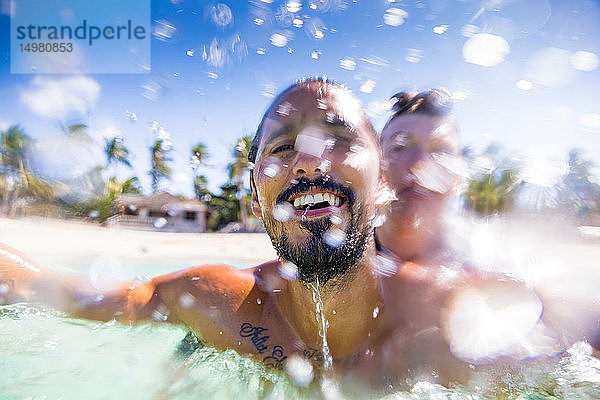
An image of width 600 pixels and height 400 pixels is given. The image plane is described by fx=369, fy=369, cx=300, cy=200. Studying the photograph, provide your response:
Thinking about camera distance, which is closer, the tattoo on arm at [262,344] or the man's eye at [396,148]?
the tattoo on arm at [262,344]

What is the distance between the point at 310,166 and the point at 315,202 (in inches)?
7.5

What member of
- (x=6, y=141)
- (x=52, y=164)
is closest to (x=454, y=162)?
(x=52, y=164)

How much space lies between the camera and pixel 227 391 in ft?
7.42

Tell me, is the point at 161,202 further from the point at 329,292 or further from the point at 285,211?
the point at 285,211

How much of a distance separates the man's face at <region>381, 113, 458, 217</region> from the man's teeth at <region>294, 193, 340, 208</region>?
1.31 m

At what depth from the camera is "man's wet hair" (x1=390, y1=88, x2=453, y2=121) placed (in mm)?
3285

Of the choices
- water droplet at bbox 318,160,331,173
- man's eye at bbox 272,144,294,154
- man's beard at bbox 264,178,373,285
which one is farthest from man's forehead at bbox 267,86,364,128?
man's beard at bbox 264,178,373,285

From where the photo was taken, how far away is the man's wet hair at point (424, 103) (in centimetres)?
329

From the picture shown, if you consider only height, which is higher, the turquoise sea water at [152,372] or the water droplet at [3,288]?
Result: the water droplet at [3,288]

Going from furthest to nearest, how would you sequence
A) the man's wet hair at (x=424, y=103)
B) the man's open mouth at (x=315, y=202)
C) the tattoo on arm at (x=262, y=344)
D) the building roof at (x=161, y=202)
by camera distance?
1. the building roof at (x=161, y=202)
2. the man's wet hair at (x=424, y=103)
3. the tattoo on arm at (x=262, y=344)
4. the man's open mouth at (x=315, y=202)

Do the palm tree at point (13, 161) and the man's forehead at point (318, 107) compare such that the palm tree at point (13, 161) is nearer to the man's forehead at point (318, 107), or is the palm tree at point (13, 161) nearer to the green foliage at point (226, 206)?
the green foliage at point (226, 206)

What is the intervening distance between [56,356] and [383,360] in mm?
2480

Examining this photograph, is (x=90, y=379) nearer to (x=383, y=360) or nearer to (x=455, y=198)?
(x=383, y=360)

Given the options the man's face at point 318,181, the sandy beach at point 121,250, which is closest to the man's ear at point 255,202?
the man's face at point 318,181
